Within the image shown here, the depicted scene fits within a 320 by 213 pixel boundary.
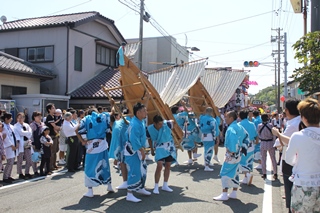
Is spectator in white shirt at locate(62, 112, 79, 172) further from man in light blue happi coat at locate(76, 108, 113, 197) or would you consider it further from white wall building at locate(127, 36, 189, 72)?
white wall building at locate(127, 36, 189, 72)

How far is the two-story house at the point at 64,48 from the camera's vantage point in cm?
1858

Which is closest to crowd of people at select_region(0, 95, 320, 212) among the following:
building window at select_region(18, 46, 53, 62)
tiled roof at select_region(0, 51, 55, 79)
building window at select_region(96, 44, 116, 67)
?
tiled roof at select_region(0, 51, 55, 79)

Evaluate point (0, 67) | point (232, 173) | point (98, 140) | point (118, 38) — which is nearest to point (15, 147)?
point (98, 140)

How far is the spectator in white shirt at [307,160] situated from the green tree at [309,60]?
3.37 m

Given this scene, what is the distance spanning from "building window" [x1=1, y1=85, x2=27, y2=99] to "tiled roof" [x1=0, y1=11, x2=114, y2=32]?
14.6ft

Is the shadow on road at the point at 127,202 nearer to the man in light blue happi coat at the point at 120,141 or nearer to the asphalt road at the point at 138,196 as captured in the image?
the asphalt road at the point at 138,196

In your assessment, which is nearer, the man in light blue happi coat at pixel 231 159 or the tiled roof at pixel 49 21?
the man in light blue happi coat at pixel 231 159

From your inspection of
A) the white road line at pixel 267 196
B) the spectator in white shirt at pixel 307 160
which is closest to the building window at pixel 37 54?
the white road line at pixel 267 196

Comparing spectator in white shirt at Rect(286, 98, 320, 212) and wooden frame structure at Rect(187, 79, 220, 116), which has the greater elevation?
wooden frame structure at Rect(187, 79, 220, 116)

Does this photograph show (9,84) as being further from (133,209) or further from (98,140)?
(133,209)

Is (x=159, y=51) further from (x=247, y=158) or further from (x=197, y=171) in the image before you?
(x=247, y=158)

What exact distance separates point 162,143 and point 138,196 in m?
1.25

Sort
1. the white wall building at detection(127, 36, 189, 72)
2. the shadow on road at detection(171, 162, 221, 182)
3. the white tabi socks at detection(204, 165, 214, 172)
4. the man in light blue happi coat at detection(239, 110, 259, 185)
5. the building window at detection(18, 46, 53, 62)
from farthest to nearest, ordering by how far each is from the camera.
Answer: the white wall building at detection(127, 36, 189, 72) → the building window at detection(18, 46, 53, 62) → the white tabi socks at detection(204, 165, 214, 172) → the shadow on road at detection(171, 162, 221, 182) → the man in light blue happi coat at detection(239, 110, 259, 185)

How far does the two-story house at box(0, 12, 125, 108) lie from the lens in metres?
18.6
